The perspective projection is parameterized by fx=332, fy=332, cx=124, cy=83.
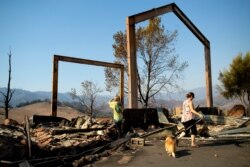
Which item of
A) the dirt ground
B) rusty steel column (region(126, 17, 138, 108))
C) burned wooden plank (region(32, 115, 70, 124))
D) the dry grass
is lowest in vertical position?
the dirt ground

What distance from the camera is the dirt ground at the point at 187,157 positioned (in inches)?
332

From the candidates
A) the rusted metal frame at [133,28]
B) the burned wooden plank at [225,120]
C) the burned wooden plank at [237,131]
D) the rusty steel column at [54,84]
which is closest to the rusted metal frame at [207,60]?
the rusted metal frame at [133,28]

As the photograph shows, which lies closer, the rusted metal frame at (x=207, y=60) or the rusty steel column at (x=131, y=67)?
the rusty steel column at (x=131, y=67)

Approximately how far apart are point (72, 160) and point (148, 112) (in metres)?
6.54

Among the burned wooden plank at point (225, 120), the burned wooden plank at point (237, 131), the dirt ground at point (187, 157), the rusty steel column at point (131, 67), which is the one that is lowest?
the dirt ground at point (187, 157)

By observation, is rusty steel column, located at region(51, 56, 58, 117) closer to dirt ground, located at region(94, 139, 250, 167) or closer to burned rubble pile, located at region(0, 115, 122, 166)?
burned rubble pile, located at region(0, 115, 122, 166)

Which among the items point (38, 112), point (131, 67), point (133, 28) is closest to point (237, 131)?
point (131, 67)

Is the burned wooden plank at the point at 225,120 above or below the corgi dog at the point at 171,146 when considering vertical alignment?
above

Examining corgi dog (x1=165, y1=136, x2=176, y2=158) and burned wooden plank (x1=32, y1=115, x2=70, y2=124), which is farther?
burned wooden plank (x1=32, y1=115, x2=70, y2=124)

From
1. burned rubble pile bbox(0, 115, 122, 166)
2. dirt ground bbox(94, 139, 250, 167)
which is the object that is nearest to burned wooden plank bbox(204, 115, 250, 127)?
dirt ground bbox(94, 139, 250, 167)

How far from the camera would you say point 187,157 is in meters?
9.06

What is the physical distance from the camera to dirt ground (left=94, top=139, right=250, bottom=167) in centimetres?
844

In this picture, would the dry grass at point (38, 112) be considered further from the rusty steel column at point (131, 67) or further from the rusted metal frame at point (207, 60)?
the rusty steel column at point (131, 67)

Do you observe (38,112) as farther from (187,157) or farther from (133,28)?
(187,157)
